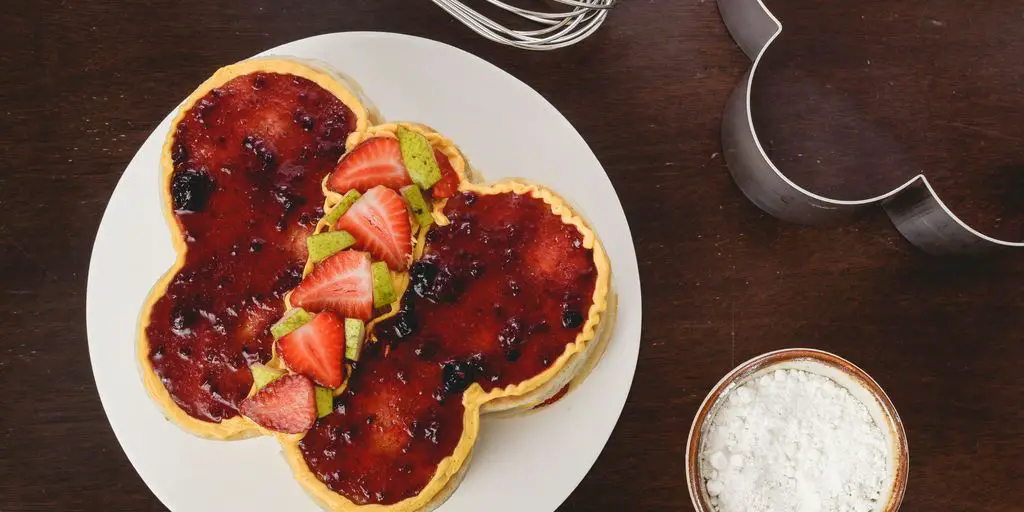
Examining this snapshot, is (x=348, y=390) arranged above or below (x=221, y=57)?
below

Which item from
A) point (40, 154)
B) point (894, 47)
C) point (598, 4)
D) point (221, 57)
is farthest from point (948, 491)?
point (40, 154)

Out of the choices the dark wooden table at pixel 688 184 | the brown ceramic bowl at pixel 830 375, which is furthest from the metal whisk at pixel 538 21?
the brown ceramic bowl at pixel 830 375

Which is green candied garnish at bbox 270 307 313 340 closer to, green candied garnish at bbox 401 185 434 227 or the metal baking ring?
green candied garnish at bbox 401 185 434 227

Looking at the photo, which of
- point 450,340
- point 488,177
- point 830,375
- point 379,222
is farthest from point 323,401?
point 830,375

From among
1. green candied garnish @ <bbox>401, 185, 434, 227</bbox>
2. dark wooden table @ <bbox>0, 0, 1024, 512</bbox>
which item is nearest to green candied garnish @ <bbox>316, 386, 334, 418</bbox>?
green candied garnish @ <bbox>401, 185, 434, 227</bbox>

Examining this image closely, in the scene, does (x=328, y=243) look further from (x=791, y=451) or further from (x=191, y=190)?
(x=791, y=451)

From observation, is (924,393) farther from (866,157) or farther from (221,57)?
(221,57)
